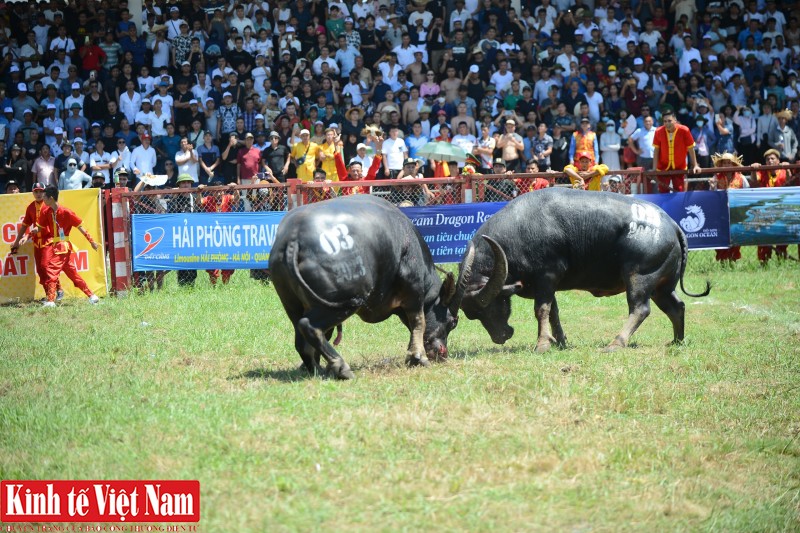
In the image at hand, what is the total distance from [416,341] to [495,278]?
1.13m

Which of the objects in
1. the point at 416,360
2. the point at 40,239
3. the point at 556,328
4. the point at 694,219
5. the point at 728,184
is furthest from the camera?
the point at 728,184

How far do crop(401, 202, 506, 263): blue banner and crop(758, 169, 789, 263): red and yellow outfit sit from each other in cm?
452

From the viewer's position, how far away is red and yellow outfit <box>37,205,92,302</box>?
14312mm

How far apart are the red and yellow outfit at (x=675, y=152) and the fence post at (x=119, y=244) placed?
8245mm

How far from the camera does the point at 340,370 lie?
8531mm

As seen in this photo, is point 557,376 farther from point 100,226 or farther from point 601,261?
point 100,226

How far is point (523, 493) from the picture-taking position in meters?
6.00

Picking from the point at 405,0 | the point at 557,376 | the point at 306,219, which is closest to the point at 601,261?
the point at 557,376

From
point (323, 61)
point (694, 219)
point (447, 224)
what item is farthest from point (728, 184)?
point (323, 61)

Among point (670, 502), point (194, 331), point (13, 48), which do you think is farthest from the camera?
point (13, 48)

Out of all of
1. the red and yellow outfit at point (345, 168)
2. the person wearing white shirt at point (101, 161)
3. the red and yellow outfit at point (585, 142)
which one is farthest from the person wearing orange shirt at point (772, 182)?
the person wearing white shirt at point (101, 161)

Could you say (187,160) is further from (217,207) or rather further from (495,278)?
(495,278)

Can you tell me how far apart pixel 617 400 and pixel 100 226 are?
966 cm

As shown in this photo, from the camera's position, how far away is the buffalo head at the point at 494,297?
9906 mm
